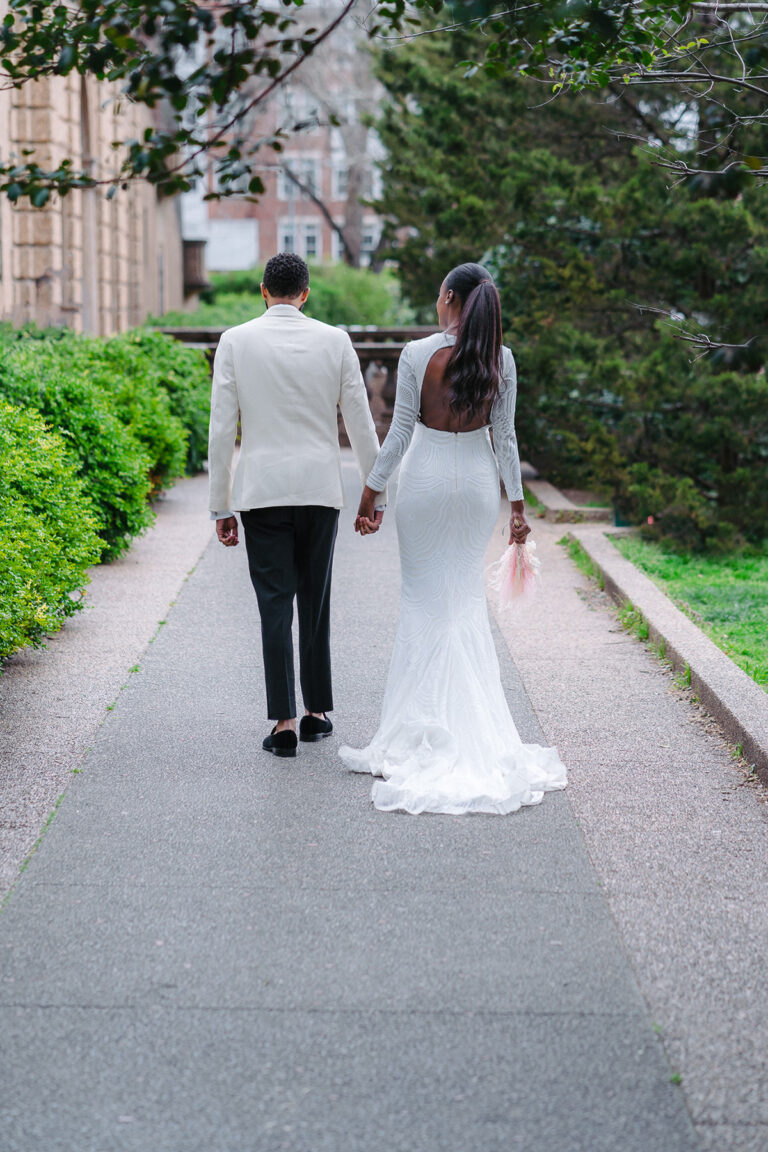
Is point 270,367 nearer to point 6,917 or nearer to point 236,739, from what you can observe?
point 236,739

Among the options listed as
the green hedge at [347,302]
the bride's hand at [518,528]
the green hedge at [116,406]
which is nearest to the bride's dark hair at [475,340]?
the bride's hand at [518,528]

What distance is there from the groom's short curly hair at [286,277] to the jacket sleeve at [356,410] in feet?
1.00

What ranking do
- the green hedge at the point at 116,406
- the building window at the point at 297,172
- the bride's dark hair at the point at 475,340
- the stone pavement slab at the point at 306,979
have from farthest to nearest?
1. the building window at the point at 297,172
2. the green hedge at the point at 116,406
3. the bride's dark hair at the point at 475,340
4. the stone pavement slab at the point at 306,979

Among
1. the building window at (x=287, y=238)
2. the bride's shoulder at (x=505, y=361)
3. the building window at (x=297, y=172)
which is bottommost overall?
the bride's shoulder at (x=505, y=361)

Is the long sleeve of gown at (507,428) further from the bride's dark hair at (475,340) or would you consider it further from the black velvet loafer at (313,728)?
the black velvet loafer at (313,728)

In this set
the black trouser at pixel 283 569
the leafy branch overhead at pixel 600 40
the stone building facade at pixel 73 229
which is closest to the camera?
the leafy branch overhead at pixel 600 40

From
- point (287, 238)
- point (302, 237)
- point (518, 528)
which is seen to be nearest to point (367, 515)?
point (518, 528)

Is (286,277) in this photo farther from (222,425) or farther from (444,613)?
(444,613)

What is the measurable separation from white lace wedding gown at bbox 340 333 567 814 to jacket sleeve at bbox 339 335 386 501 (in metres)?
0.20

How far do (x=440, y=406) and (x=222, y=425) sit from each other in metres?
0.93

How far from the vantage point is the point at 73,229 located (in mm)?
19109

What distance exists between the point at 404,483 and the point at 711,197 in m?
7.21

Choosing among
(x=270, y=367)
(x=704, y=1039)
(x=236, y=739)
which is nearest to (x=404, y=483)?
(x=270, y=367)

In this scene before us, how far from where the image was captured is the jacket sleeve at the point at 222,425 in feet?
18.2
